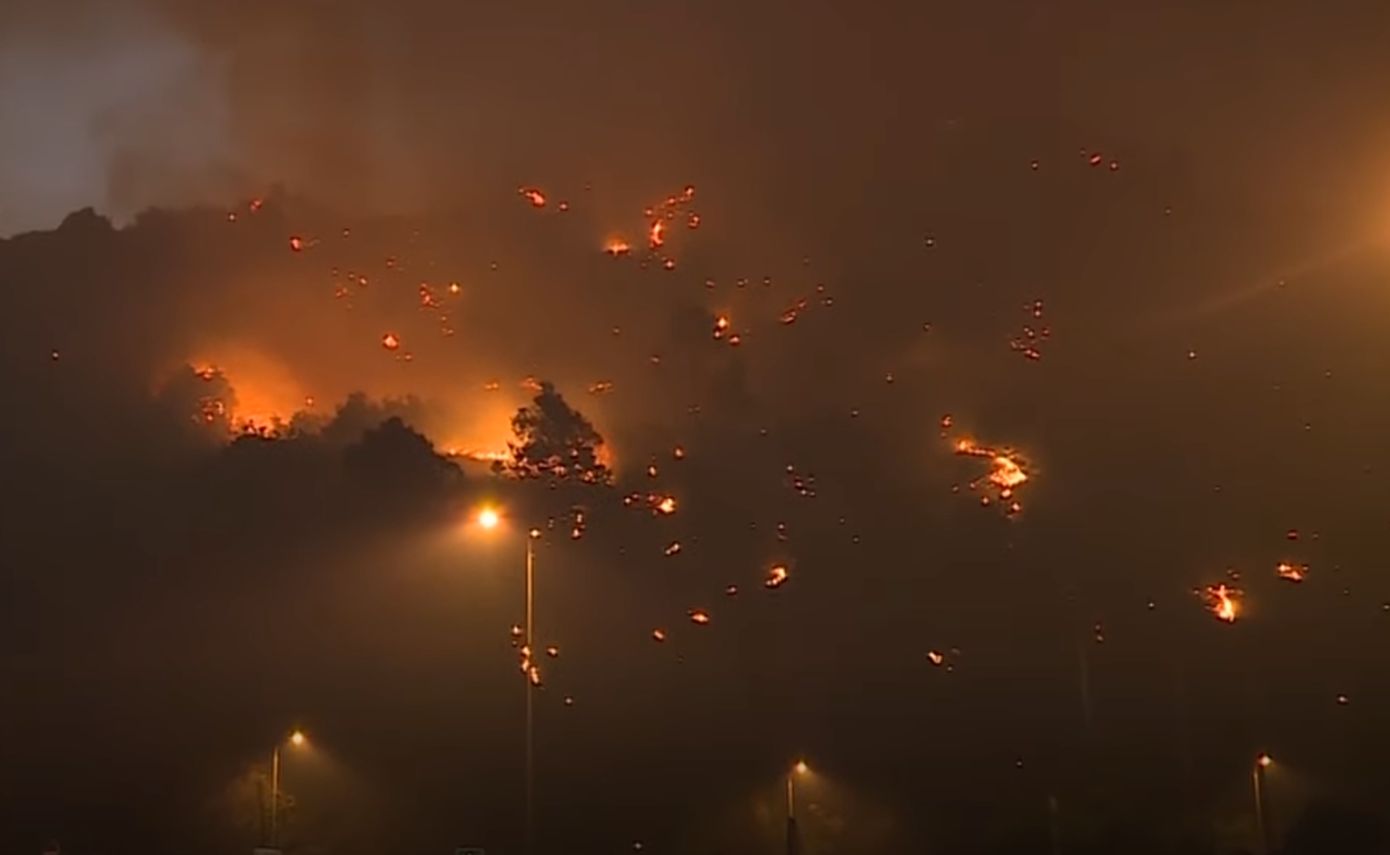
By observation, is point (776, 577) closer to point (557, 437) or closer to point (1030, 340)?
point (557, 437)

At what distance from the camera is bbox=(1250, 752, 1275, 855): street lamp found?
10.2 ft

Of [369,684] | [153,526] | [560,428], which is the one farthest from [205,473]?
[560,428]

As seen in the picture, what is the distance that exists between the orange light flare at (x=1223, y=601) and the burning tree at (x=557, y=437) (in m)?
1.35

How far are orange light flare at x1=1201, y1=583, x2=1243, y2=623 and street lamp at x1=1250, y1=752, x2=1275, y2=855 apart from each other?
315 mm

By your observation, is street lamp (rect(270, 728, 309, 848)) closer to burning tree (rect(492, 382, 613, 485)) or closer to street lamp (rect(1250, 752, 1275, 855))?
burning tree (rect(492, 382, 613, 485))

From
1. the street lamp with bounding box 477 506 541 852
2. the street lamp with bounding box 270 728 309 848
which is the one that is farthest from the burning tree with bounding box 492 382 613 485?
the street lamp with bounding box 270 728 309 848

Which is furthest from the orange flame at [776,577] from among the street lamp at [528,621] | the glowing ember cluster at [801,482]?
the street lamp at [528,621]

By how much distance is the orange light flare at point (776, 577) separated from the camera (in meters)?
3.12

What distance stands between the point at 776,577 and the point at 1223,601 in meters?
0.97

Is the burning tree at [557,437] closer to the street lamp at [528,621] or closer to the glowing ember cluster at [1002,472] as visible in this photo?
the street lamp at [528,621]

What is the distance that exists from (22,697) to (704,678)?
1493 mm

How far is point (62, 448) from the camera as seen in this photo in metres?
3.13

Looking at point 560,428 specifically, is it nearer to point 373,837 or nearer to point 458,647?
point 458,647

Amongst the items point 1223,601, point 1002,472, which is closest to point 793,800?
point 1002,472
